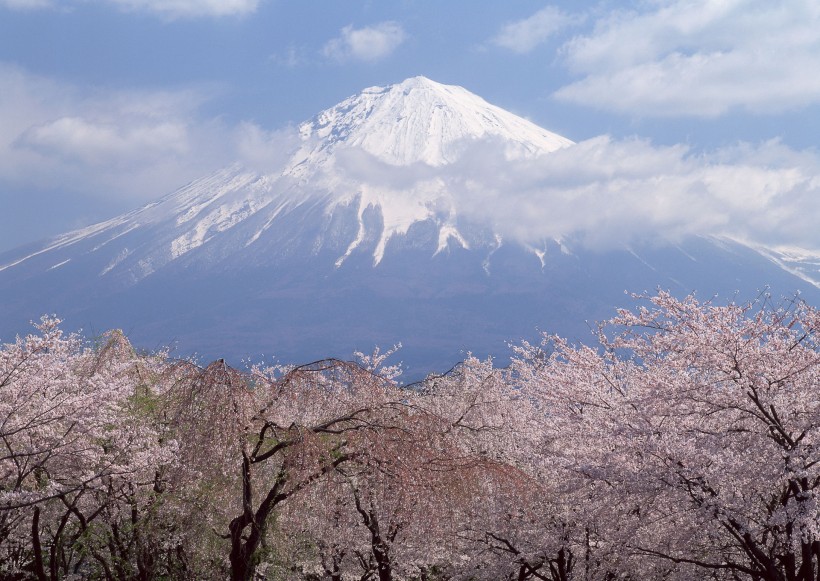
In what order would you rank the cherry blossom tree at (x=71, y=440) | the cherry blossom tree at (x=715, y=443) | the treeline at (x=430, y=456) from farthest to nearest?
1. the cherry blossom tree at (x=71, y=440)
2. the cherry blossom tree at (x=715, y=443)
3. the treeline at (x=430, y=456)

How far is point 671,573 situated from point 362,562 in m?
7.44

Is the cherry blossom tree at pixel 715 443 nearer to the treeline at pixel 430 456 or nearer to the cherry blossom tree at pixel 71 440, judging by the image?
the treeline at pixel 430 456

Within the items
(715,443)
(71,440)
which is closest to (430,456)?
(715,443)

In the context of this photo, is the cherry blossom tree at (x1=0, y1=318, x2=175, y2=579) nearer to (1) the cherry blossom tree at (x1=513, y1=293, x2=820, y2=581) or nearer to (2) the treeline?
(2) the treeline

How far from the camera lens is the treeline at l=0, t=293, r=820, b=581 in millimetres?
9383

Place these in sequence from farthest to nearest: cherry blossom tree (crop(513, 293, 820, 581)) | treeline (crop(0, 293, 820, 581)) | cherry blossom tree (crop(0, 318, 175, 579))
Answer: cherry blossom tree (crop(0, 318, 175, 579)) < cherry blossom tree (crop(513, 293, 820, 581)) < treeline (crop(0, 293, 820, 581))

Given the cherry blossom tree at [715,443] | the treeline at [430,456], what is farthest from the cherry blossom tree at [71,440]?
the cherry blossom tree at [715,443]

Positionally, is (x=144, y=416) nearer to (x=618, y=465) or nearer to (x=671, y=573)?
(x=618, y=465)

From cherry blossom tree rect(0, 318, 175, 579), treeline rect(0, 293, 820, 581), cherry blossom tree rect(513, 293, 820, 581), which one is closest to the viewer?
treeline rect(0, 293, 820, 581)

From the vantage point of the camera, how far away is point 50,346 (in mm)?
12695

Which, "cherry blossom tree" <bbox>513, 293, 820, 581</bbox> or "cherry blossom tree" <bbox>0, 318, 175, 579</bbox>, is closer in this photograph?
"cherry blossom tree" <bbox>513, 293, 820, 581</bbox>

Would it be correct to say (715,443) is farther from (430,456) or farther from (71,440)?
(71,440)

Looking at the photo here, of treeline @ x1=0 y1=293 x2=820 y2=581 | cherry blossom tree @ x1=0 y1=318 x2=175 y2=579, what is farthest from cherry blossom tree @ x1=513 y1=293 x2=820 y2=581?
cherry blossom tree @ x1=0 y1=318 x2=175 y2=579

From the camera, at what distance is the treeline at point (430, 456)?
9383 mm
